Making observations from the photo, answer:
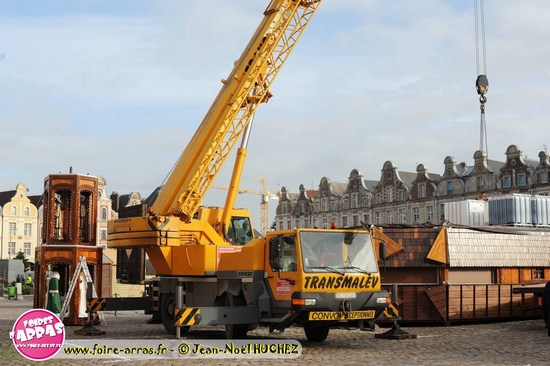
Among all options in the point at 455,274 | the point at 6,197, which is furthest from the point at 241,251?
the point at 6,197

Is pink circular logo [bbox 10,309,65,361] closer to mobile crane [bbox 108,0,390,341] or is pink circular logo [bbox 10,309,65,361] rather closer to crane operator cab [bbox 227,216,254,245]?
mobile crane [bbox 108,0,390,341]

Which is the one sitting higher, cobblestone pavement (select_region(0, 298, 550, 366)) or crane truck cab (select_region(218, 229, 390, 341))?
crane truck cab (select_region(218, 229, 390, 341))

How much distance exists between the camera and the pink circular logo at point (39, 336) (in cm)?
1203

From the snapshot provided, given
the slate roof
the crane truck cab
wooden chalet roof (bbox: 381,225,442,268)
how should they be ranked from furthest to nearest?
the slate roof
wooden chalet roof (bbox: 381,225,442,268)
the crane truck cab

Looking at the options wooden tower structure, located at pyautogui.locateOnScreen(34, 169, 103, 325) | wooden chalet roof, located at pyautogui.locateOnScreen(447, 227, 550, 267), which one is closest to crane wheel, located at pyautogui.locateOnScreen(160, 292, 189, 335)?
wooden tower structure, located at pyautogui.locateOnScreen(34, 169, 103, 325)

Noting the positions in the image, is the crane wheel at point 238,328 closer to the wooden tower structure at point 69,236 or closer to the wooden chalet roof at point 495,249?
the wooden tower structure at point 69,236

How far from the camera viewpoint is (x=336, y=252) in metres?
15.1

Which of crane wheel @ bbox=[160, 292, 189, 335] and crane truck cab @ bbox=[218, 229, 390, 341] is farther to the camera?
crane wheel @ bbox=[160, 292, 189, 335]

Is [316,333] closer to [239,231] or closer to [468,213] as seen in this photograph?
[239,231]

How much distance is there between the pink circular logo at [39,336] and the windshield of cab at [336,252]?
4822 millimetres

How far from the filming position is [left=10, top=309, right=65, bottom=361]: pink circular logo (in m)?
12.0

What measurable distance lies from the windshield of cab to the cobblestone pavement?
Answer: 165 centimetres

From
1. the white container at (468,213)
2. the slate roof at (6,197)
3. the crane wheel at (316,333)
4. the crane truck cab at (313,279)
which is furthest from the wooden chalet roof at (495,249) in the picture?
the slate roof at (6,197)

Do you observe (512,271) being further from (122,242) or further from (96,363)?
(96,363)
